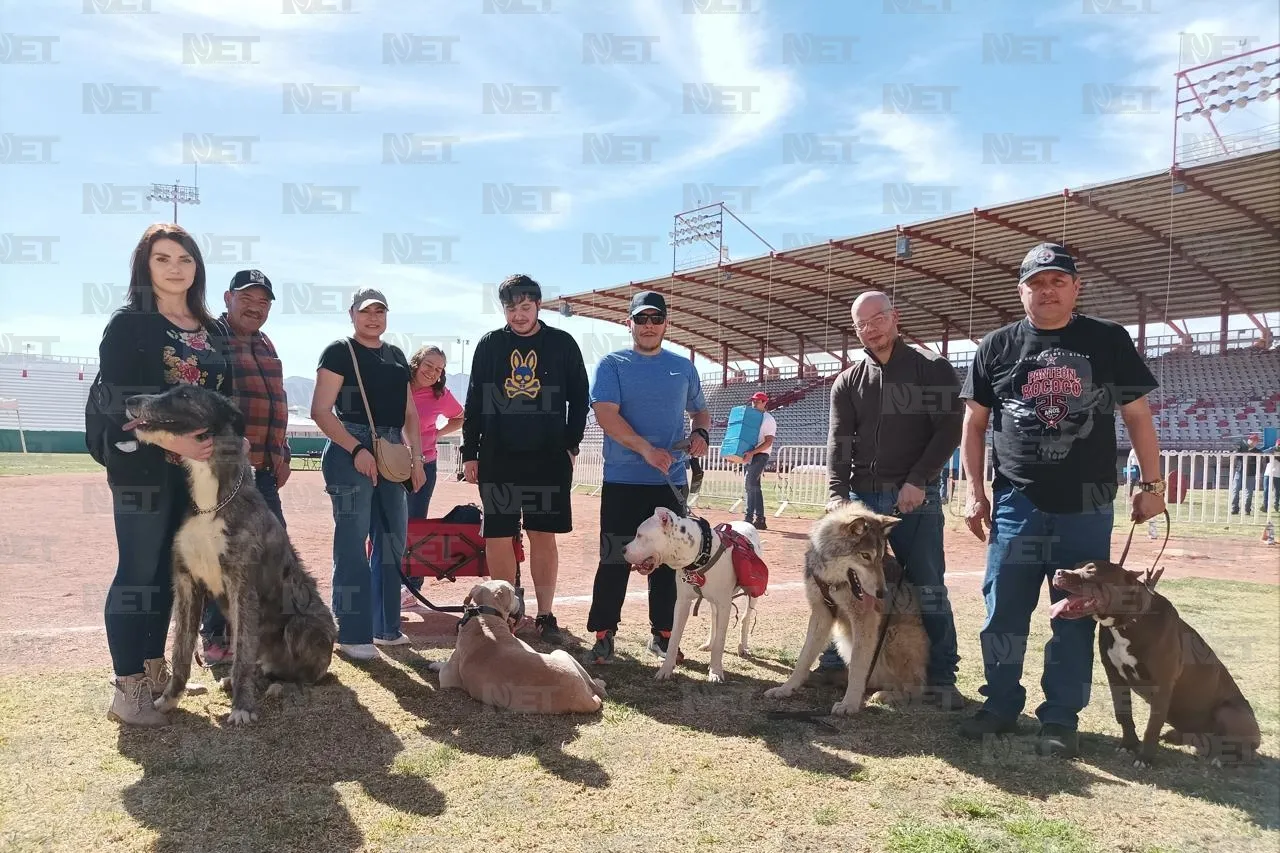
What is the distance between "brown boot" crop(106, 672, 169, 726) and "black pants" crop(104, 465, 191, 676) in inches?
1.9

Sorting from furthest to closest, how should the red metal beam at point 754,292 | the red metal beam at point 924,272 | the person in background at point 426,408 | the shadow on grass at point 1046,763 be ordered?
the red metal beam at point 754,292 < the red metal beam at point 924,272 < the person in background at point 426,408 < the shadow on grass at point 1046,763

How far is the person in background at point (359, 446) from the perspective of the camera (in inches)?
192

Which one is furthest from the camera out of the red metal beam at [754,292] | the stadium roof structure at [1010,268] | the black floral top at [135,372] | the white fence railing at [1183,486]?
the red metal beam at [754,292]

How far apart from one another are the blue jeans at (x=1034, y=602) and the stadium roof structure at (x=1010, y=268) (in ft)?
75.4

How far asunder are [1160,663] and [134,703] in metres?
4.93

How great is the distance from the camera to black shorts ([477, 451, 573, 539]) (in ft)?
17.2

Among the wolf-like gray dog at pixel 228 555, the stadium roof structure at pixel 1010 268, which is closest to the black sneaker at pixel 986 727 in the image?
the wolf-like gray dog at pixel 228 555

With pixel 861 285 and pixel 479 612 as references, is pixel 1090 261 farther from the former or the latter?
pixel 479 612

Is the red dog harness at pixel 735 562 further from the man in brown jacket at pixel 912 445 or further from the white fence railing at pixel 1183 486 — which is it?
the white fence railing at pixel 1183 486

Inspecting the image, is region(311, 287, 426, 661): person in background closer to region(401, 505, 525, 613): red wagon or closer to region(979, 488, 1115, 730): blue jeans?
region(401, 505, 525, 613): red wagon

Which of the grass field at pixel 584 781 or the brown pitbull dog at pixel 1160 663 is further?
the brown pitbull dog at pixel 1160 663

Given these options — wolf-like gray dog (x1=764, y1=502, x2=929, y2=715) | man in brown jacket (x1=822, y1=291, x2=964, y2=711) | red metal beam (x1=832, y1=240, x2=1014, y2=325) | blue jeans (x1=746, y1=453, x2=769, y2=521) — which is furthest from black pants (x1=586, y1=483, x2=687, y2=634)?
red metal beam (x1=832, y1=240, x2=1014, y2=325)

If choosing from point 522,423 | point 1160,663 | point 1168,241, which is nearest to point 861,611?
point 1160,663

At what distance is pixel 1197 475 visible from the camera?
52.8 feet
